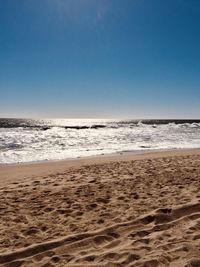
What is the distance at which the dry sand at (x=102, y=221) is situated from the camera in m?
4.93

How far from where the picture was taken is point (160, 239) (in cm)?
542

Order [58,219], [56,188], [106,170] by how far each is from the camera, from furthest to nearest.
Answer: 1. [106,170]
2. [56,188]
3. [58,219]

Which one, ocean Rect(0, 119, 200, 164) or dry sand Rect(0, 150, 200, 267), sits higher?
dry sand Rect(0, 150, 200, 267)

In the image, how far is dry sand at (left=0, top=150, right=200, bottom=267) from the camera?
4.93m

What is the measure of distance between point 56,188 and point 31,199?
147 centimetres

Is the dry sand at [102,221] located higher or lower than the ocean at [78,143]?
higher

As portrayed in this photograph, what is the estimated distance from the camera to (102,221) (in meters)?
6.60

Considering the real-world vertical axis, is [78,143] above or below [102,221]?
below

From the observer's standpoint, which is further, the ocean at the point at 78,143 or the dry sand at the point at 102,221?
the ocean at the point at 78,143

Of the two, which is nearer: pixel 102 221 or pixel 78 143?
pixel 102 221

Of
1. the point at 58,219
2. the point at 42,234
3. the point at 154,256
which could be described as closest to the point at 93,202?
the point at 58,219

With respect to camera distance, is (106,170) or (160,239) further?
(106,170)

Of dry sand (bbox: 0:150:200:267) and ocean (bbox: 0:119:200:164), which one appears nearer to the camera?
dry sand (bbox: 0:150:200:267)

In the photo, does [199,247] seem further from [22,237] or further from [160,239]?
[22,237]
